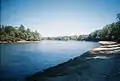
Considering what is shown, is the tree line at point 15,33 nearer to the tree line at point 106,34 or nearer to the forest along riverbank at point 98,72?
the tree line at point 106,34

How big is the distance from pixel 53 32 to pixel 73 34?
360mm

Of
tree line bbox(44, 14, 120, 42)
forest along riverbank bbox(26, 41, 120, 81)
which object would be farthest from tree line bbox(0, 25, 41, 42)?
forest along riverbank bbox(26, 41, 120, 81)

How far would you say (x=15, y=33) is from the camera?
4.05m

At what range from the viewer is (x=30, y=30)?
12.0 ft

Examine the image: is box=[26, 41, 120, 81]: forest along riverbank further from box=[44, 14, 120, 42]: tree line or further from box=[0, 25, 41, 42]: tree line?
box=[0, 25, 41, 42]: tree line

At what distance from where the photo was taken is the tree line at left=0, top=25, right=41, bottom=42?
3.74 meters

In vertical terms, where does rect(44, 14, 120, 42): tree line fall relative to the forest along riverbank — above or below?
above

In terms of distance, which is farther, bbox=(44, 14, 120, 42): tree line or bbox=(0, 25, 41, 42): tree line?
bbox=(0, 25, 41, 42): tree line

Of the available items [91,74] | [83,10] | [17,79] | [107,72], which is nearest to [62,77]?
[91,74]

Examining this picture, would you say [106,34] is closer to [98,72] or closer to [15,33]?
[98,72]

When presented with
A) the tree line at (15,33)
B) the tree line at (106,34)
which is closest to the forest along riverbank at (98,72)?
the tree line at (106,34)

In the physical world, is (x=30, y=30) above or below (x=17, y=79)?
above

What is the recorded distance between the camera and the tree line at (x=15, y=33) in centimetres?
374

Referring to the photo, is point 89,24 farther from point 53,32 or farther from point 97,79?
point 97,79
